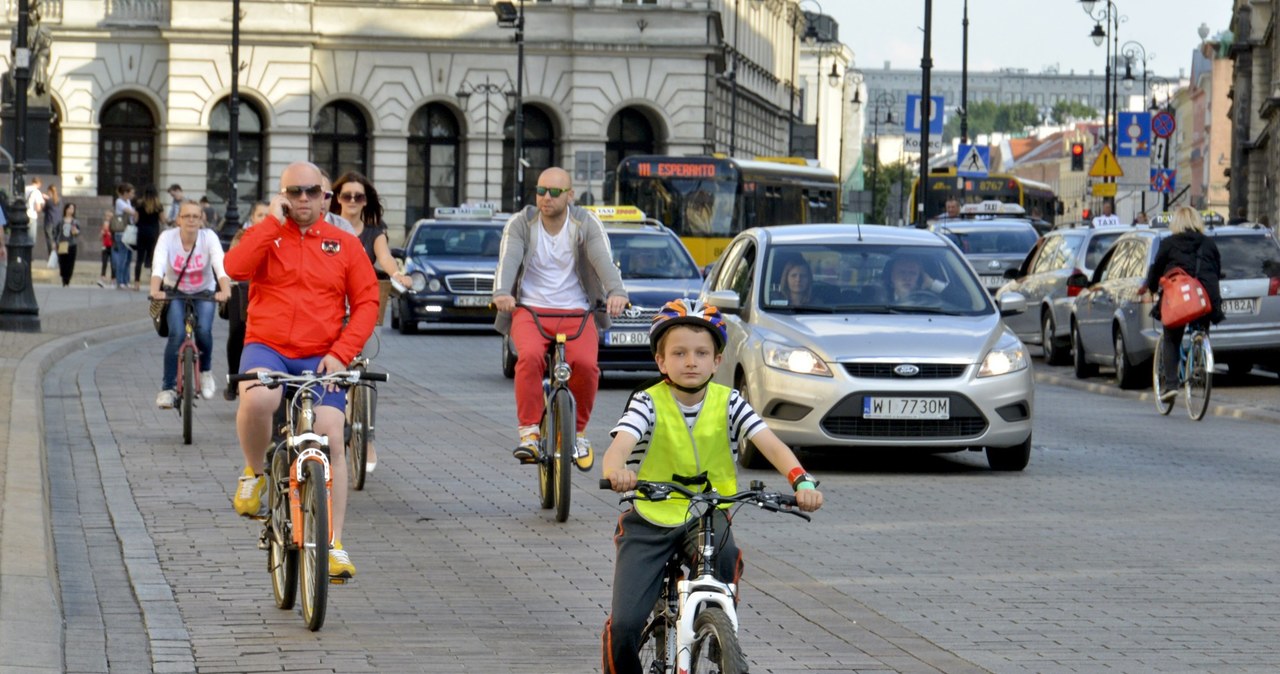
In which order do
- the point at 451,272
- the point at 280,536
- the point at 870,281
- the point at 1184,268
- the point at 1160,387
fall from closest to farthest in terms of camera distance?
1. the point at 280,536
2. the point at 870,281
3. the point at 1184,268
4. the point at 1160,387
5. the point at 451,272

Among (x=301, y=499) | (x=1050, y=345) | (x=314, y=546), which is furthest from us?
(x=1050, y=345)

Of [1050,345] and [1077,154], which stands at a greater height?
[1077,154]

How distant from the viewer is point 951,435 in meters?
14.1

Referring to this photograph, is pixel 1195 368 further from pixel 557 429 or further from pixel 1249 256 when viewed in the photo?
pixel 557 429

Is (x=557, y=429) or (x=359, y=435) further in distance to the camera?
(x=359, y=435)

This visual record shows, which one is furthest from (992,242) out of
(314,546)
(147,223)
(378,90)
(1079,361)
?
→ (378,90)

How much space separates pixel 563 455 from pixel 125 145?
58921 millimetres

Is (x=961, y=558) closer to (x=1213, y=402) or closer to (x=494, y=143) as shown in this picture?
(x=1213, y=402)

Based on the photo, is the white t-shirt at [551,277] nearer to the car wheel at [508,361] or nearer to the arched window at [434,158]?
the car wheel at [508,361]

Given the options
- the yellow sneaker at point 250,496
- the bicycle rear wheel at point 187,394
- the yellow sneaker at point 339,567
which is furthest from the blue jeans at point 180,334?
the yellow sneaker at point 339,567

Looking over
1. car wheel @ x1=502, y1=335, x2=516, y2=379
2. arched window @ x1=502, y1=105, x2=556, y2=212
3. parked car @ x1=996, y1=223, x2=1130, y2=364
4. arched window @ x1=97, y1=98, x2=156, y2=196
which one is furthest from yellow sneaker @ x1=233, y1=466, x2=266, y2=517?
arched window @ x1=502, y1=105, x2=556, y2=212

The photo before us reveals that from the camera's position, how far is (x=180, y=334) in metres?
16.2

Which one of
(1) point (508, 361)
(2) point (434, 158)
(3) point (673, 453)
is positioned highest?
(2) point (434, 158)

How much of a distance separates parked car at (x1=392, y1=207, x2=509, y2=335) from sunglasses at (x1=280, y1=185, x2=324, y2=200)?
21.7 metres
